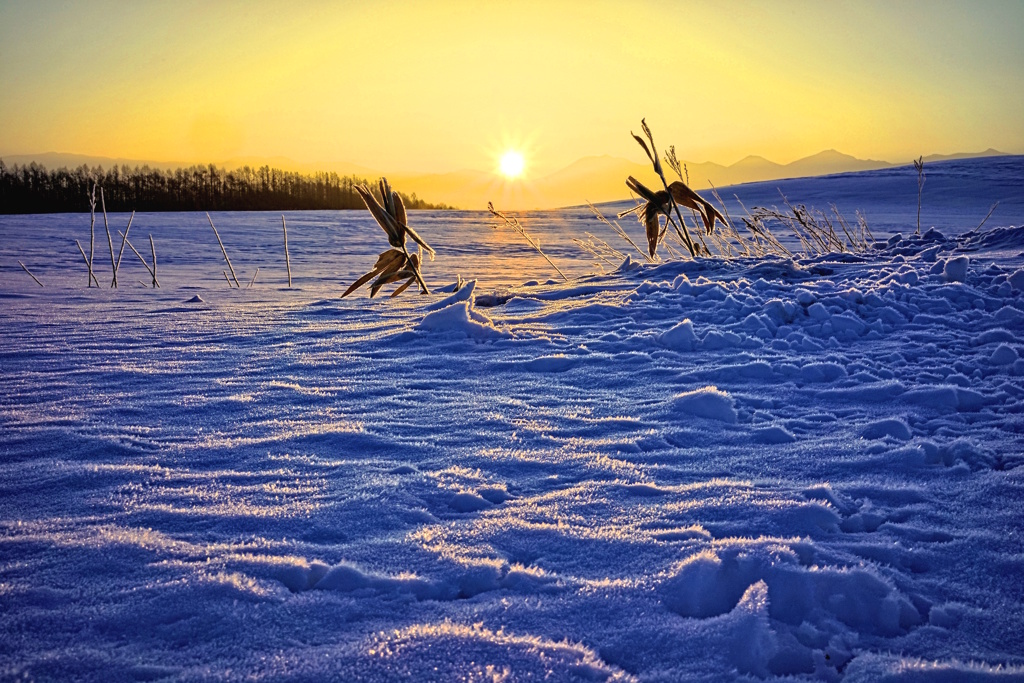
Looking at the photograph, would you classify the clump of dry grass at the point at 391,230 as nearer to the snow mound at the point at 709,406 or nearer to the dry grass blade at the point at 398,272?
the dry grass blade at the point at 398,272

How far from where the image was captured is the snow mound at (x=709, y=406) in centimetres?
155

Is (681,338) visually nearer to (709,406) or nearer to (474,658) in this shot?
(709,406)

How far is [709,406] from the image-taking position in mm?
1574

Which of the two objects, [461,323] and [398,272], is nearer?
[461,323]

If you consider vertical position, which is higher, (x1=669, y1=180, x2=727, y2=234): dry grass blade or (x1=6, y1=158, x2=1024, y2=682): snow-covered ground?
(x1=669, y1=180, x2=727, y2=234): dry grass blade

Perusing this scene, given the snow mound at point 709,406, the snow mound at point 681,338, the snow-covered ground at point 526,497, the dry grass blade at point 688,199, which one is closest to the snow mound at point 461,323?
the snow-covered ground at point 526,497

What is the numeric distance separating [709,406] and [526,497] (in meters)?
0.65

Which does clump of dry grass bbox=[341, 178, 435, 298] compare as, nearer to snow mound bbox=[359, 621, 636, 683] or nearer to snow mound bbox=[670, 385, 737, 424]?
snow mound bbox=[670, 385, 737, 424]

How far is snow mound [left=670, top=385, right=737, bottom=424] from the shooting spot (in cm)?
155

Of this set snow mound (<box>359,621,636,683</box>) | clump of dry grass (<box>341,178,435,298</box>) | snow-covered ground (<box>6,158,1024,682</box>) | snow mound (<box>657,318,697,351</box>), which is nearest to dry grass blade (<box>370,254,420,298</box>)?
clump of dry grass (<box>341,178,435,298</box>)

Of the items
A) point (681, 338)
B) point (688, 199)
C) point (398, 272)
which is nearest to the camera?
point (681, 338)

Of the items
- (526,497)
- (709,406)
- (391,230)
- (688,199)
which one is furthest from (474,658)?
(688,199)

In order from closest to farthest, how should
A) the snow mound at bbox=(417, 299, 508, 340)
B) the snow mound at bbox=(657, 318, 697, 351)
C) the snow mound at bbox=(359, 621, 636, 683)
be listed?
the snow mound at bbox=(359, 621, 636, 683) < the snow mound at bbox=(657, 318, 697, 351) < the snow mound at bbox=(417, 299, 508, 340)

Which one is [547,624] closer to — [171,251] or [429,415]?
[429,415]
